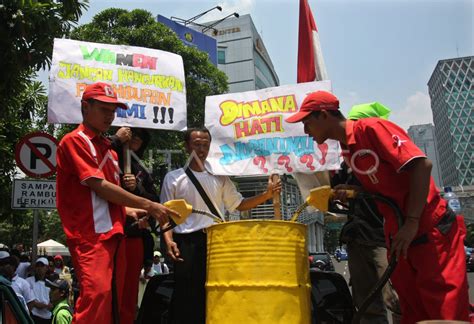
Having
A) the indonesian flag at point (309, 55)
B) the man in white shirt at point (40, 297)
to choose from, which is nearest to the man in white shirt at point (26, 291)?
the man in white shirt at point (40, 297)

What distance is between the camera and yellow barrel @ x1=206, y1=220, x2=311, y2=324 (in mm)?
2387

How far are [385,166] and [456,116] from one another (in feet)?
408

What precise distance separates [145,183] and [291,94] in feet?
5.99

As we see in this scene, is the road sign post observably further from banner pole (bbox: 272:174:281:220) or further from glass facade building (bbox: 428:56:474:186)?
glass facade building (bbox: 428:56:474:186)

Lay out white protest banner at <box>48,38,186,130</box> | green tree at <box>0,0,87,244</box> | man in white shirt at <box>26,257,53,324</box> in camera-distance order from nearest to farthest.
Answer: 1. white protest banner at <box>48,38,186,130</box>
2. green tree at <box>0,0,87,244</box>
3. man in white shirt at <box>26,257,53,324</box>


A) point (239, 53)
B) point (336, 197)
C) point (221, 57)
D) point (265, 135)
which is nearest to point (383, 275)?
point (336, 197)

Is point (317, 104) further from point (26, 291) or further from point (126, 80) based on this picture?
point (26, 291)

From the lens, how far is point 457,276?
228 centimetres

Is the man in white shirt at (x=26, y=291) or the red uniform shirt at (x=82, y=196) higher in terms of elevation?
the red uniform shirt at (x=82, y=196)

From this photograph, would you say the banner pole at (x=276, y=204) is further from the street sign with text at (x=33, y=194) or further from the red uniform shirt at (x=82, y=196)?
the street sign with text at (x=33, y=194)

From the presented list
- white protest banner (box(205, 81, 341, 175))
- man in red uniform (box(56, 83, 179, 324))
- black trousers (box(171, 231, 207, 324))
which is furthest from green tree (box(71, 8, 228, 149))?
man in red uniform (box(56, 83, 179, 324))

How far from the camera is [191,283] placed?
3.11 metres

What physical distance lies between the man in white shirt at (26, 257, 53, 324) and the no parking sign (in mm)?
2196

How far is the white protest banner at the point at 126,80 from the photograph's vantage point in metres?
4.42
